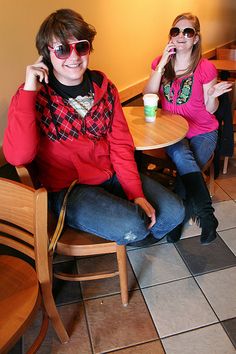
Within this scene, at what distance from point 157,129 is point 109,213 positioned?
0.66 m

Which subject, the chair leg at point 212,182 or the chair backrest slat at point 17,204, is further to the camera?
the chair leg at point 212,182

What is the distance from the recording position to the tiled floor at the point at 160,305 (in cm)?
136

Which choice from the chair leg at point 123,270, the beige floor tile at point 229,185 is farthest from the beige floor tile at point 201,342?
the beige floor tile at point 229,185

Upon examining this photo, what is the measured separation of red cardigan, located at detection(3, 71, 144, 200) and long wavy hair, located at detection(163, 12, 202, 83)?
64 cm

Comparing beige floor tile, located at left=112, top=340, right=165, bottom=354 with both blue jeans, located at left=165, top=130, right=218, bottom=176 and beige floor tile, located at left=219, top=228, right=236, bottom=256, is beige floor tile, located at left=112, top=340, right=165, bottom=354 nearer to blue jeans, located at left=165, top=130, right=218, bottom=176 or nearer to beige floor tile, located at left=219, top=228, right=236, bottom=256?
beige floor tile, located at left=219, top=228, right=236, bottom=256

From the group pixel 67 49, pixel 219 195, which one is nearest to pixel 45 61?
pixel 67 49

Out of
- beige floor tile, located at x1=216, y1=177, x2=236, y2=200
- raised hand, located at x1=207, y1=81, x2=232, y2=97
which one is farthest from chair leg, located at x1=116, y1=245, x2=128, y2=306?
beige floor tile, located at x1=216, y1=177, x2=236, y2=200

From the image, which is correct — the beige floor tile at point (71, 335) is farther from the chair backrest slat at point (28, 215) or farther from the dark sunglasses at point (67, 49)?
the dark sunglasses at point (67, 49)

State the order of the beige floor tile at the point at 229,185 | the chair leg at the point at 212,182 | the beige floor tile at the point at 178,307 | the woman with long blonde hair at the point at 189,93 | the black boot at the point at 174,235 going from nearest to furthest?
the beige floor tile at the point at 178,307
the woman with long blonde hair at the point at 189,93
the black boot at the point at 174,235
the chair leg at the point at 212,182
the beige floor tile at the point at 229,185

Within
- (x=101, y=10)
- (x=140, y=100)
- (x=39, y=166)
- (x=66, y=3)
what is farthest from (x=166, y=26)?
(x=39, y=166)

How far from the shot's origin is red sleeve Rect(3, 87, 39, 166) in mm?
1143

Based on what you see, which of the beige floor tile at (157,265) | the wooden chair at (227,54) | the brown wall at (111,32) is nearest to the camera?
the brown wall at (111,32)

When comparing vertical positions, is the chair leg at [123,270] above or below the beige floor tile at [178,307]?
above

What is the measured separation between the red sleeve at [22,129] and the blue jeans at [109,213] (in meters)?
0.24
